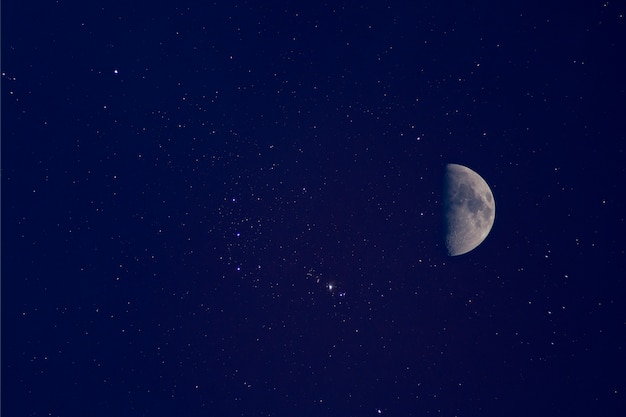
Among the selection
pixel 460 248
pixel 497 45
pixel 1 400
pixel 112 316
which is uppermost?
pixel 497 45

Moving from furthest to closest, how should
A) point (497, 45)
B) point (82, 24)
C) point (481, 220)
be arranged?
point (481, 220), point (497, 45), point (82, 24)

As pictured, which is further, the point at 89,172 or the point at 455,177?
the point at 455,177

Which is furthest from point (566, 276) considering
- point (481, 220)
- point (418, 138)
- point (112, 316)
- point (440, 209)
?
point (112, 316)

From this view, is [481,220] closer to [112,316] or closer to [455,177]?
[455,177]

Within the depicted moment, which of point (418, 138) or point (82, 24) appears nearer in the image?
point (82, 24)

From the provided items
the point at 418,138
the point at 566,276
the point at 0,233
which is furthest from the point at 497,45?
the point at 0,233

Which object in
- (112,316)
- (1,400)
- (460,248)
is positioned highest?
(460,248)

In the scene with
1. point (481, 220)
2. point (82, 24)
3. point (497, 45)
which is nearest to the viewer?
point (82, 24)

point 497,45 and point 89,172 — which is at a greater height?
point 497,45

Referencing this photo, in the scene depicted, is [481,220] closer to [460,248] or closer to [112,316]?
[460,248]
